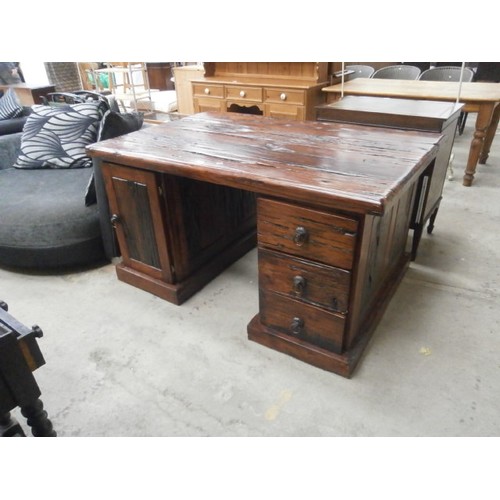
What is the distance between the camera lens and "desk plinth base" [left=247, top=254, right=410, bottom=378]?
4.26 feet

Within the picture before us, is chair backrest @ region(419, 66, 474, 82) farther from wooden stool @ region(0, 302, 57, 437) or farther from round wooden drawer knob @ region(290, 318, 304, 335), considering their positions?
wooden stool @ region(0, 302, 57, 437)

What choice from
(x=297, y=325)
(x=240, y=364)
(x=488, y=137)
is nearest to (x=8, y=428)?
(x=240, y=364)

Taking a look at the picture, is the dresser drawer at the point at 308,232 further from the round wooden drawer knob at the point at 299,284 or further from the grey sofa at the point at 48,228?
the grey sofa at the point at 48,228

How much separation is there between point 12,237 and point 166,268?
737 mm

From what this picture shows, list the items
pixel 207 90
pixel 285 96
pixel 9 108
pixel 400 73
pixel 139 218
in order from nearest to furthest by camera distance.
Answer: pixel 139 218
pixel 9 108
pixel 285 96
pixel 207 90
pixel 400 73

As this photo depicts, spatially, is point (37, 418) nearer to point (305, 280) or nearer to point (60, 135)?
point (305, 280)

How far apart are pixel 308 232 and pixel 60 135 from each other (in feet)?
5.34

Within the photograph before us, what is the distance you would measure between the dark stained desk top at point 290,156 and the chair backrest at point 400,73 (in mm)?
2535

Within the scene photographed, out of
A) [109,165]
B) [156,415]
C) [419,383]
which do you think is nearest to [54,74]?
[109,165]

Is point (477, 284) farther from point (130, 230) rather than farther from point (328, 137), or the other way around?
point (130, 230)

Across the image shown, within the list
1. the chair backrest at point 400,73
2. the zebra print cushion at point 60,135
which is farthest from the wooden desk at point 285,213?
the chair backrest at point 400,73

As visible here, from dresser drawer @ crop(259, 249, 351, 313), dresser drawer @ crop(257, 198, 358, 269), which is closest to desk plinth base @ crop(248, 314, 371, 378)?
dresser drawer @ crop(259, 249, 351, 313)

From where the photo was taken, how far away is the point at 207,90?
334 centimetres

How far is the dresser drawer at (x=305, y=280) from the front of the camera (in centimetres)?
117
